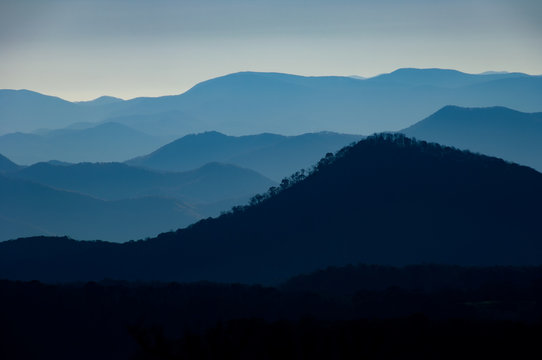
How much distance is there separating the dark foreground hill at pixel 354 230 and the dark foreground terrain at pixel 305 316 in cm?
2519

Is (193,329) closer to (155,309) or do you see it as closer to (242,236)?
(155,309)

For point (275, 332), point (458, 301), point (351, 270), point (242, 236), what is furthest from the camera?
point (242, 236)

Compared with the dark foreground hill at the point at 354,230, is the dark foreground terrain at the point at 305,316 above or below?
below

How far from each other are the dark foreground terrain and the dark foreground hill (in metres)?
25.2

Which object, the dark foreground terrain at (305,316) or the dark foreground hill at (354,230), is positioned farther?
the dark foreground hill at (354,230)

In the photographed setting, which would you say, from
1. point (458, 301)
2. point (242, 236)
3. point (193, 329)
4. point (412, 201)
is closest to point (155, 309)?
point (193, 329)

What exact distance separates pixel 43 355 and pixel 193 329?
19573mm

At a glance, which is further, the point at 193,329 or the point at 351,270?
the point at 351,270

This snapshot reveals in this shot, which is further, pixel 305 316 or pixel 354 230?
pixel 354 230

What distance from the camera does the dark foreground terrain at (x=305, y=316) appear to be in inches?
2918

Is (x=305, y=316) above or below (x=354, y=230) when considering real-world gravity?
below

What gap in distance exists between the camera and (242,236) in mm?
160250

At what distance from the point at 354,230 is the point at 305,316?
217ft

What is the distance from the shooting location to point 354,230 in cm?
15475
